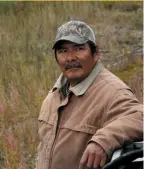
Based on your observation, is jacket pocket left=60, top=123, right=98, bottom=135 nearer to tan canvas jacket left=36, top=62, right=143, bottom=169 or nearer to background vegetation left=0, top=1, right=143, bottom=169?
tan canvas jacket left=36, top=62, right=143, bottom=169

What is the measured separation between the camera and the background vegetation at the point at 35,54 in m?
5.22

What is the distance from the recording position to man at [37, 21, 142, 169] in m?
2.54

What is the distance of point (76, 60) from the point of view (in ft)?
9.40

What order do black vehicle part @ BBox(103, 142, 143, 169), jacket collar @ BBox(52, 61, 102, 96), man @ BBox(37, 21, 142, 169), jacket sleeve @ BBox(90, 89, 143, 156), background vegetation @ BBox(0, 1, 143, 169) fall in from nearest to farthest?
black vehicle part @ BBox(103, 142, 143, 169) → jacket sleeve @ BBox(90, 89, 143, 156) → man @ BBox(37, 21, 142, 169) → jacket collar @ BBox(52, 61, 102, 96) → background vegetation @ BBox(0, 1, 143, 169)

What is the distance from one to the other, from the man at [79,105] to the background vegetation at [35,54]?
1.77 meters

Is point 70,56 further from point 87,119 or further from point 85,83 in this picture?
point 87,119

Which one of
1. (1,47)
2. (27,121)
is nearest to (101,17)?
(1,47)

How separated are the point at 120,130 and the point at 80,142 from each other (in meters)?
0.39

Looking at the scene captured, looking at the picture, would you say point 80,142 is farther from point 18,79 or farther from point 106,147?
point 18,79

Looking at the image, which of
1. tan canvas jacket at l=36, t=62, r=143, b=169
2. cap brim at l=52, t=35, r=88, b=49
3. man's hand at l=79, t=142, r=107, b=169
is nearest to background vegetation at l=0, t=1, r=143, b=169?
tan canvas jacket at l=36, t=62, r=143, b=169

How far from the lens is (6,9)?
11.8m

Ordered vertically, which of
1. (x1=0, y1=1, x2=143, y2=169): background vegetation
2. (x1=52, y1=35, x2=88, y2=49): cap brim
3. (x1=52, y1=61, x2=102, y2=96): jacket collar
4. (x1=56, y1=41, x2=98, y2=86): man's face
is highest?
(x1=52, y1=35, x2=88, y2=49): cap brim

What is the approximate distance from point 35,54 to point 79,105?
19.9 feet

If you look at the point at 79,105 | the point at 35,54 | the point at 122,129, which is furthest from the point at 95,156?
the point at 35,54
